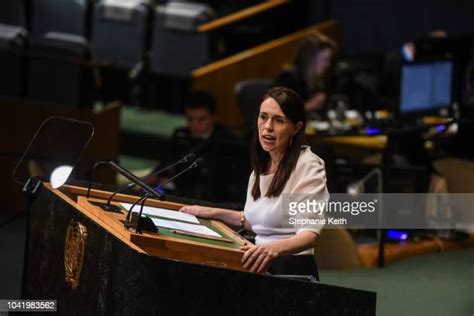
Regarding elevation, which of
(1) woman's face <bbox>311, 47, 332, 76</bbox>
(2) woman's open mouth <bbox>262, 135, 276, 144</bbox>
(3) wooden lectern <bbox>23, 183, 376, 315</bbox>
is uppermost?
(1) woman's face <bbox>311, 47, 332, 76</bbox>

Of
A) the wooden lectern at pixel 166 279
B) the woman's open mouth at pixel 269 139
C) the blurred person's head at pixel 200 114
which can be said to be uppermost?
the woman's open mouth at pixel 269 139

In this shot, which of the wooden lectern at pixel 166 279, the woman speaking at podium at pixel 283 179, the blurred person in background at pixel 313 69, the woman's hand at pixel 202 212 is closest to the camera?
the wooden lectern at pixel 166 279

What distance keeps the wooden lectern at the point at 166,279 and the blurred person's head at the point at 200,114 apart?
2.94m

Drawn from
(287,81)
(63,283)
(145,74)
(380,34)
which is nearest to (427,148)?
(287,81)

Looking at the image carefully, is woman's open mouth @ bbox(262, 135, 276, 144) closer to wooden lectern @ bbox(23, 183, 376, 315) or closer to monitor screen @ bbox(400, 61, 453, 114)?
wooden lectern @ bbox(23, 183, 376, 315)

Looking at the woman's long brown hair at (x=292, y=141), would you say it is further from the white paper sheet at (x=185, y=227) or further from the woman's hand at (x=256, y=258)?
the woman's hand at (x=256, y=258)

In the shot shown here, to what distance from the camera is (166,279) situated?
3.39m

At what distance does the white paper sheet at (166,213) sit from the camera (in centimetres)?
392

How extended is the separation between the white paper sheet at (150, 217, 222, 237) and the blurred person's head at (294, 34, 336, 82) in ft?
13.6

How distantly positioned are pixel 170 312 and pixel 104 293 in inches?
9.9

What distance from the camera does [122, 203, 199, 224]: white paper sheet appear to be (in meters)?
3.92

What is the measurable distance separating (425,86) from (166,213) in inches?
153

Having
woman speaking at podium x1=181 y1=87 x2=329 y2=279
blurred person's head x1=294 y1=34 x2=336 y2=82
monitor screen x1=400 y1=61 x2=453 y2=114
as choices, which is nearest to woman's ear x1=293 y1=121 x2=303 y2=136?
woman speaking at podium x1=181 y1=87 x2=329 y2=279

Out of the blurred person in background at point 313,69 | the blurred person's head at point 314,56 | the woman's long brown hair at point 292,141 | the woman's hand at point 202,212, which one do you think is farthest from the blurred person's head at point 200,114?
the woman's long brown hair at point 292,141
